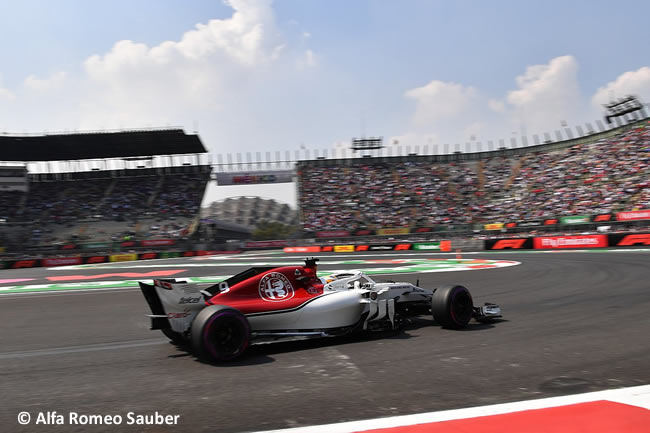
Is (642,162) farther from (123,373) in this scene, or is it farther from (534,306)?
(123,373)

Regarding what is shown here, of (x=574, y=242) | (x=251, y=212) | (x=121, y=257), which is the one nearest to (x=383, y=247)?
(x=574, y=242)

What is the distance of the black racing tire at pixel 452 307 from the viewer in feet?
24.7

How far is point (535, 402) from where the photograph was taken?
4.29m

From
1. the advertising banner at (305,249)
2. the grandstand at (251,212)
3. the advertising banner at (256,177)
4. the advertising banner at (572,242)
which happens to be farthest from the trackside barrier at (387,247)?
the grandstand at (251,212)

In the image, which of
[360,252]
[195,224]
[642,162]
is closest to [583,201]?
[642,162]

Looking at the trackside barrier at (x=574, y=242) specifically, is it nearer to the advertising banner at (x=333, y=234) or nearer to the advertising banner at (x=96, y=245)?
the advertising banner at (x=333, y=234)

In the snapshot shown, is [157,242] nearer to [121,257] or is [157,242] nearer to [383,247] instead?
[121,257]

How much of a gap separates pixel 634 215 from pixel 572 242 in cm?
856

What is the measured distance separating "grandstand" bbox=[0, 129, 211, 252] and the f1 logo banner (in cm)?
2738

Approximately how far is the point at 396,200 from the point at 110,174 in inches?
1209

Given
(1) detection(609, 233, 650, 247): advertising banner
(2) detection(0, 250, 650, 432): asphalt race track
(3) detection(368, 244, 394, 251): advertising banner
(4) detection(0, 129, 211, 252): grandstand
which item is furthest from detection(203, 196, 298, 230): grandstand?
(2) detection(0, 250, 650, 432): asphalt race track

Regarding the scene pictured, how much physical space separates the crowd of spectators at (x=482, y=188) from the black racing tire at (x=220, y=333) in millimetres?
38666

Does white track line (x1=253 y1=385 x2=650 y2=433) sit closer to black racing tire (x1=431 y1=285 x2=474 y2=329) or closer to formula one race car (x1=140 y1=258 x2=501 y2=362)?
formula one race car (x1=140 y1=258 x2=501 y2=362)

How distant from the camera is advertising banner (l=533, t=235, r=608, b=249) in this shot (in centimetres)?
2822
